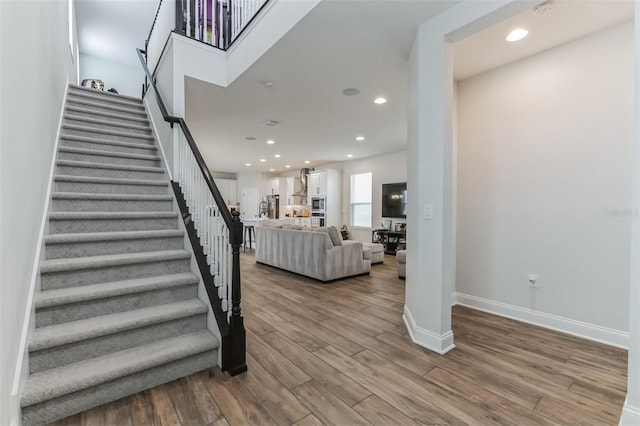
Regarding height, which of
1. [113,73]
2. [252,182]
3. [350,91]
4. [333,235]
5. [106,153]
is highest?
[113,73]

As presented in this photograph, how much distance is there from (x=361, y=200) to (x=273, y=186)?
3890 mm

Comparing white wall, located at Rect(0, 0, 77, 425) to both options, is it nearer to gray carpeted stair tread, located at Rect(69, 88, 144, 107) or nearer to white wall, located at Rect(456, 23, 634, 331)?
gray carpeted stair tread, located at Rect(69, 88, 144, 107)

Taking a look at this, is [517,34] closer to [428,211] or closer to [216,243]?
[428,211]

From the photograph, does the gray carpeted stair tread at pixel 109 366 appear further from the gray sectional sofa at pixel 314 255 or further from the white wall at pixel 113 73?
the white wall at pixel 113 73

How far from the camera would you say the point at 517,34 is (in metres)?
2.44

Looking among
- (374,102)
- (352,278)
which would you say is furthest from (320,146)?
(352,278)

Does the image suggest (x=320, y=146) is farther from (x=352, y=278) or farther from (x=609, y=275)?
(x=609, y=275)

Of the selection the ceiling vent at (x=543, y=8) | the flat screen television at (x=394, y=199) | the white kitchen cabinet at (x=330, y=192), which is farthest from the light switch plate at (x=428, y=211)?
the white kitchen cabinet at (x=330, y=192)

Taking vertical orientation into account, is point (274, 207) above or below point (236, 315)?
above

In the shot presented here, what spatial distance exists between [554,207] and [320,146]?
187 inches

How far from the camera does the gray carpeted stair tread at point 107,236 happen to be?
2115mm

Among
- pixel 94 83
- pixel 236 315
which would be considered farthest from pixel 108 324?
pixel 94 83

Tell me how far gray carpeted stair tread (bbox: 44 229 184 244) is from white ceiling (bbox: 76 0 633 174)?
1.92m

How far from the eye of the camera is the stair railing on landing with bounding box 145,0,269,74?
10.7 ft
